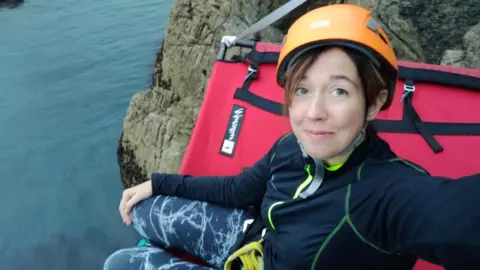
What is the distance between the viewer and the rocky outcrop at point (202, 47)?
346 centimetres

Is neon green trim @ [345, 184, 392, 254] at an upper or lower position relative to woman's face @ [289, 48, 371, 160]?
lower

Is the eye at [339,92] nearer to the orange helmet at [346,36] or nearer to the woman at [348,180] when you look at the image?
the woman at [348,180]

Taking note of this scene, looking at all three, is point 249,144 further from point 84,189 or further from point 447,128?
point 84,189

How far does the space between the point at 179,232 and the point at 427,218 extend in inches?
56.9

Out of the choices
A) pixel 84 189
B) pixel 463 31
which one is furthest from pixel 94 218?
pixel 463 31

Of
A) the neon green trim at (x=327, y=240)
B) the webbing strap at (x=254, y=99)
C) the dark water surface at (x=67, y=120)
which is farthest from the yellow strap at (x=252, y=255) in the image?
the dark water surface at (x=67, y=120)

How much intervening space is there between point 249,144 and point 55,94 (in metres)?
6.04

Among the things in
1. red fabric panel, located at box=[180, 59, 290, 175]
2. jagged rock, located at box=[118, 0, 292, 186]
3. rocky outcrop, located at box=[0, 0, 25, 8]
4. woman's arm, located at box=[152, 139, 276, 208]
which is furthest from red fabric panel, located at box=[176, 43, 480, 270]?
rocky outcrop, located at box=[0, 0, 25, 8]

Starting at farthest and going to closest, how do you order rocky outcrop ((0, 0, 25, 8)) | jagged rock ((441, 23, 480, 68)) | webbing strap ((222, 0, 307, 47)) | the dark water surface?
rocky outcrop ((0, 0, 25, 8))
the dark water surface
jagged rock ((441, 23, 480, 68))
webbing strap ((222, 0, 307, 47))

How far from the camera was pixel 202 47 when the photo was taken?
4.80m

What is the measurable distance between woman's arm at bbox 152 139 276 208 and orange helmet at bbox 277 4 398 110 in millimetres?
606

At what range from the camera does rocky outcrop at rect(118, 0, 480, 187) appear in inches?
136

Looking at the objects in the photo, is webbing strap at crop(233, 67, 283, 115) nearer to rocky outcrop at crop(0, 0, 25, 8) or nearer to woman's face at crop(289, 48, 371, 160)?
woman's face at crop(289, 48, 371, 160)

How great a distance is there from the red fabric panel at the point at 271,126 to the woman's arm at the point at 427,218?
0.97m
